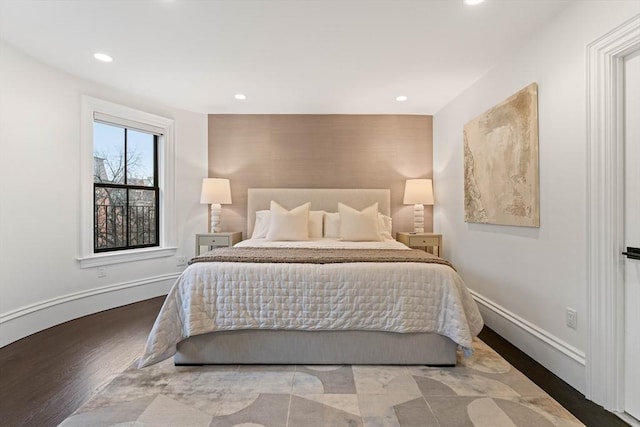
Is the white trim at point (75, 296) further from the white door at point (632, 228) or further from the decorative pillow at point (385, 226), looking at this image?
the white door at point (632, 228)

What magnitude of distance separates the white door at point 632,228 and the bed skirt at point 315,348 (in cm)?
88

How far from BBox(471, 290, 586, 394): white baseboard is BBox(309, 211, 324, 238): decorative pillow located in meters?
1.99

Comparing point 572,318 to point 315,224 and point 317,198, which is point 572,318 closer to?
point 315,224

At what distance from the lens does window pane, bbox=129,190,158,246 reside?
3768 mm

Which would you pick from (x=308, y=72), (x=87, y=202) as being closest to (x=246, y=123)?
(x=308, y=72)

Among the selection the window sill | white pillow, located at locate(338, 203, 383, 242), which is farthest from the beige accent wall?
the window sill

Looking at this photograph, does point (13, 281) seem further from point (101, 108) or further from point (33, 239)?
point (101, 108)

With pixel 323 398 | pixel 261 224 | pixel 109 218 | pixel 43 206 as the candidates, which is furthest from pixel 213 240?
pixel 323 398

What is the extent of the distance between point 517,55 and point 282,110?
2697 millimetres

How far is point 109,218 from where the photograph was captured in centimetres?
356

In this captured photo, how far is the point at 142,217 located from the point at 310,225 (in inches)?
84.4

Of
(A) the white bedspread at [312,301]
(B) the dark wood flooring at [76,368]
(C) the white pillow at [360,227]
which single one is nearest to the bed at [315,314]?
(A) the white bedspread at [312,301]

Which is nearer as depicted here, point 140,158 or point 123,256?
point 123,256

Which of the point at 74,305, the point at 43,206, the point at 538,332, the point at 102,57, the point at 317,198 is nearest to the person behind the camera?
the point at 538,332
